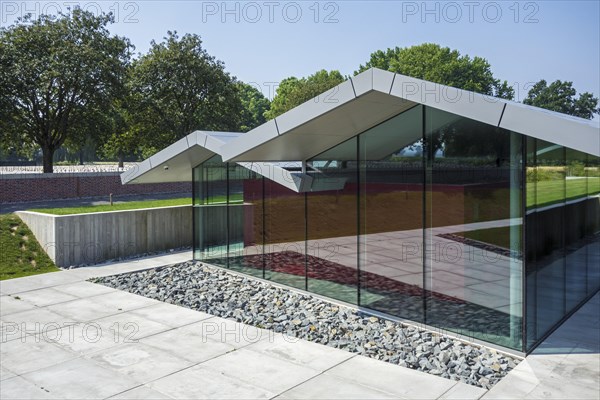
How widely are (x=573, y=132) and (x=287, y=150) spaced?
6007mm

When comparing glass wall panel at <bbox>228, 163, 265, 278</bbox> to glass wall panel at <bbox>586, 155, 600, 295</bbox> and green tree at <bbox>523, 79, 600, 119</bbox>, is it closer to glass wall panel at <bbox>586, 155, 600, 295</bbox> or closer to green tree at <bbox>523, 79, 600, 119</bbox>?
glass wall panel at <bbox>586, 155, 600, 295</bbox>

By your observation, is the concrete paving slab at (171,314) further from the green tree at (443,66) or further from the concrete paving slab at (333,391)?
the green tree at (443,66)

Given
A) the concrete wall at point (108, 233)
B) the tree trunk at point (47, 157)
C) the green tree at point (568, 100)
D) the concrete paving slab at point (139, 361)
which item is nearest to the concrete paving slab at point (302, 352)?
the concrete paving slab at point (139, 361)

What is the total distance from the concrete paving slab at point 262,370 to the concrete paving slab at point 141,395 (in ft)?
3.23

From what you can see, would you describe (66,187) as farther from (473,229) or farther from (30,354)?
(473,229)

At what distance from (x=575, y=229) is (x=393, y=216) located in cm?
373

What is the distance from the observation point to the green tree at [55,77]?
3084cm

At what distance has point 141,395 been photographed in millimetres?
6473

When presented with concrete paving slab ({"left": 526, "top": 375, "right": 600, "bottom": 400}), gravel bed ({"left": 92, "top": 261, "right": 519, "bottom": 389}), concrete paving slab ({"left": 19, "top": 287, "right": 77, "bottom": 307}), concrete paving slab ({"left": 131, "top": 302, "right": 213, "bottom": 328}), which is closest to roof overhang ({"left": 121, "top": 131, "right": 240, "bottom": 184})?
gravel bed ({"left": 92, "top": 261, "right": 519, "bottom": 389})

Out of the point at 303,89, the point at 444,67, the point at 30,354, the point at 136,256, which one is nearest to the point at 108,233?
the point at 136,256

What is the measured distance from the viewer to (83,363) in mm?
7531

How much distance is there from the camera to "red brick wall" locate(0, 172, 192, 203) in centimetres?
2861

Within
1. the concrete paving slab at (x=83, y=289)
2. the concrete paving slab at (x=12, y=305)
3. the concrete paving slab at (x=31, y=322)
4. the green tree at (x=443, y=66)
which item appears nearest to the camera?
the concrete paving slab at (x=31, y=322)

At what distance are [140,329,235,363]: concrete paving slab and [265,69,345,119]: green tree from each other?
132 feet
